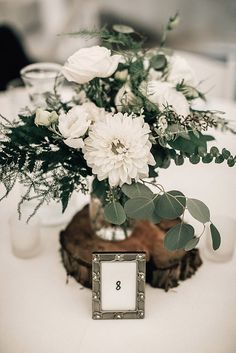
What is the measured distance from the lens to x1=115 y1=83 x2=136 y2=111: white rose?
116cm

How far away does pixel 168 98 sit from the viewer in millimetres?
1105

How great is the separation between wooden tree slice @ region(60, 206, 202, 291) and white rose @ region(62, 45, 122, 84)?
0.47 metres

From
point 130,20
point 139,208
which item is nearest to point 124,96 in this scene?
point 139,208

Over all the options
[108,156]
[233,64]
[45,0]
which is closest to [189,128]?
[108,156]

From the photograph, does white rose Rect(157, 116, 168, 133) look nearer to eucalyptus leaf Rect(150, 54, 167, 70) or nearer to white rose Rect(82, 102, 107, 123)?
white rose Rect(82, 102, 107, 123)

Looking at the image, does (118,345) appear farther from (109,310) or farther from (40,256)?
(40,256)

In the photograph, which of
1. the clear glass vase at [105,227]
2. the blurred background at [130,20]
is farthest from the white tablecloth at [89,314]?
the blurred background at [130,20]

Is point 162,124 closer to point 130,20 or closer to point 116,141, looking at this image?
→ point 116,141

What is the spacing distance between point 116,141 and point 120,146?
2 cm

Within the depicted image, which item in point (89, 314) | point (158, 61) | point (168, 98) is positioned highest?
point (158, 61)

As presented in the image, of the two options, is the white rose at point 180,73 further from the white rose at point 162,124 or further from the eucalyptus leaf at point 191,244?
the eucalyptus leaf at point 191,244

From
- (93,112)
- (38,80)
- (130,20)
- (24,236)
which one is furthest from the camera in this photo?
(130,20)

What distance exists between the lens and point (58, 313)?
1.23m

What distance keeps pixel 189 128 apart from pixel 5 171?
420 mm
